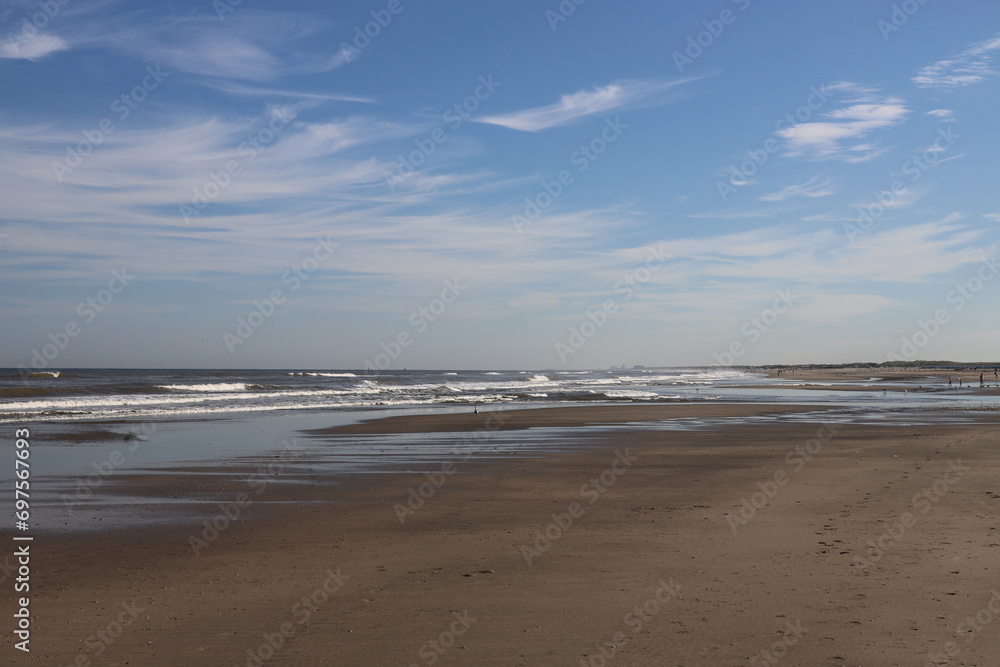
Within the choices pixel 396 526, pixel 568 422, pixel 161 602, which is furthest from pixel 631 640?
pixel 568 422

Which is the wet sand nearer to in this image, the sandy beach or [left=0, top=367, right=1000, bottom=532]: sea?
[left=0, top=367, right=1000, bottom=532]: sea

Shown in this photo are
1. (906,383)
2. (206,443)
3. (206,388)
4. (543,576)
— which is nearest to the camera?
(543,576)

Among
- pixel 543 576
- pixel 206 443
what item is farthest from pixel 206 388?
pixel 543 576

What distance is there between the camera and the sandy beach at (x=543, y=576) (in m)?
6.02

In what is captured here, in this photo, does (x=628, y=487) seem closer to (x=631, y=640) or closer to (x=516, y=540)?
(x=516, y=540)

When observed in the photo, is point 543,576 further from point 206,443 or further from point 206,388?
point 206,388

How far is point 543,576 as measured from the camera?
792 cm

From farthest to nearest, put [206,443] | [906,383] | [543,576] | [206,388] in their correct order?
[906,383] < [206,388] < [206,443] < [543,576]

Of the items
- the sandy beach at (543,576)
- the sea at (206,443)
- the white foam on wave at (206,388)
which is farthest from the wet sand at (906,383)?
the sandy beach at (543,576)

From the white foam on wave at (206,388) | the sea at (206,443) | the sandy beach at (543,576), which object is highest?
the sandy beach at (543,576)

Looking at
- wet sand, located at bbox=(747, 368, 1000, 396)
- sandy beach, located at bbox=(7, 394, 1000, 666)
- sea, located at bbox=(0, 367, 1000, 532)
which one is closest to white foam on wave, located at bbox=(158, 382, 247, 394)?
sea, located at bbox=(0, 367, 1000, 532)

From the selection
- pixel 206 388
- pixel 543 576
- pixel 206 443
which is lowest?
pixel 206 388

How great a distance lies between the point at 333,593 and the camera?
292 inches

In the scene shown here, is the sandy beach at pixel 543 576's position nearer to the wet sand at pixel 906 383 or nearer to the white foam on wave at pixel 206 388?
the white foam on wave at pixel 206 388
